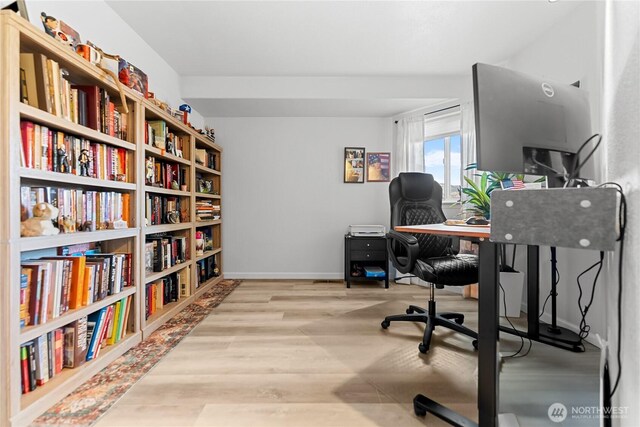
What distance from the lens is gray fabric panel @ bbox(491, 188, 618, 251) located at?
645mm

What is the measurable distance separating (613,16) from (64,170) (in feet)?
7.22

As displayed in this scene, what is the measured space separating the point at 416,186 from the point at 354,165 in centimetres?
152

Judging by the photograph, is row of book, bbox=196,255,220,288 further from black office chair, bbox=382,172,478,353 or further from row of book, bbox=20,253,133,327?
black office chair, bbox=382,172,478,353

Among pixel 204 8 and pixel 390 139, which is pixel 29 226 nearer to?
pixel 204 8

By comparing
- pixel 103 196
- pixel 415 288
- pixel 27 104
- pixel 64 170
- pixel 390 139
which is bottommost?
pixel 415 288

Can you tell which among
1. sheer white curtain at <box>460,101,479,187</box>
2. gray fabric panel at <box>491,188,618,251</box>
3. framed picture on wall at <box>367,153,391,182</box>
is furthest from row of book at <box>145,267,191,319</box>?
sheer white curtain at <box>460,101,479,187</box>

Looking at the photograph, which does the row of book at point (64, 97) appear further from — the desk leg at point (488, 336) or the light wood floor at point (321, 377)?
the desk leg at point (488, 336)

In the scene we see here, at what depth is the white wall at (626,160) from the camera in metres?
0.64

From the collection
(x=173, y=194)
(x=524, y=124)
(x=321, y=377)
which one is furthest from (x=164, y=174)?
(x=524, y=124)

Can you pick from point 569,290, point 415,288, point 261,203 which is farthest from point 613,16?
point 261,203

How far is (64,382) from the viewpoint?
4.31 feet

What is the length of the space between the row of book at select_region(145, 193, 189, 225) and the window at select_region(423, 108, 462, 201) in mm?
2890

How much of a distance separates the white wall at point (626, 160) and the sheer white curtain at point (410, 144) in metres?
2.78

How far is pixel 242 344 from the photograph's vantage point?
1.86 m
